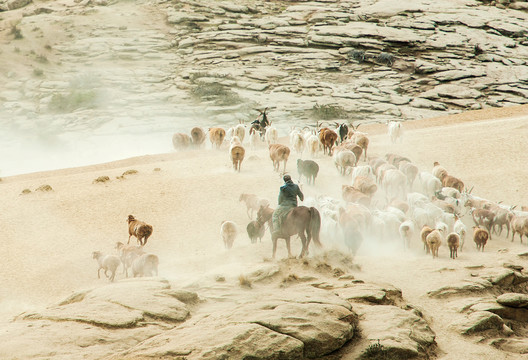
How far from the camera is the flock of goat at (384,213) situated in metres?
13.5

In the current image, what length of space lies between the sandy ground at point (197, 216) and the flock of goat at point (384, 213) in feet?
1.25

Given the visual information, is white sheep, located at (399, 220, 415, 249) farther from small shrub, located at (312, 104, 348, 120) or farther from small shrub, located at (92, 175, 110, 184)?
small shrub, located at (312, 104, 348, 120)

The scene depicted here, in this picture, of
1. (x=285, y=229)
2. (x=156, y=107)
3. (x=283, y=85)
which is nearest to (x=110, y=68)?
(x=156, y=107)

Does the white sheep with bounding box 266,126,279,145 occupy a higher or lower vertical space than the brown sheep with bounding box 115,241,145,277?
higher

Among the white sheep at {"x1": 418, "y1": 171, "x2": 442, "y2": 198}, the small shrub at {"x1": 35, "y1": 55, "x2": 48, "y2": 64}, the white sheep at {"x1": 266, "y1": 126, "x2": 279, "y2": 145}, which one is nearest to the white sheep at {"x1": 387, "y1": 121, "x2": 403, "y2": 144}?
the white sheep at {"x1": 266, "y1": 126, "x2": 279, "y2": 145}

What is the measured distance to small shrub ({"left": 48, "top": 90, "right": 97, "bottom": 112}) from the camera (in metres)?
46.0

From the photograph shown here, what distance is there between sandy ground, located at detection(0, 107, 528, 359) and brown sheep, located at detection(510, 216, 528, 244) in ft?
1.49

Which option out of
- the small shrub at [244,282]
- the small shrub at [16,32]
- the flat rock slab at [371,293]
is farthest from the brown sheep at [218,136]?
the small shrub at [16,32]

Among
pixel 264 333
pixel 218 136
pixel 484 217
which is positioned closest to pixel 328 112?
pixel 218 136

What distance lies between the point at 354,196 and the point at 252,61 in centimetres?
3747

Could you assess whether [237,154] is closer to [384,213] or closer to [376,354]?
[384,213]

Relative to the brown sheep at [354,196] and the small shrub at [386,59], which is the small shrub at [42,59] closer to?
the small shrub at [386,59]

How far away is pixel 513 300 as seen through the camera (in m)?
10.2

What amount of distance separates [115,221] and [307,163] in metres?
6.73
